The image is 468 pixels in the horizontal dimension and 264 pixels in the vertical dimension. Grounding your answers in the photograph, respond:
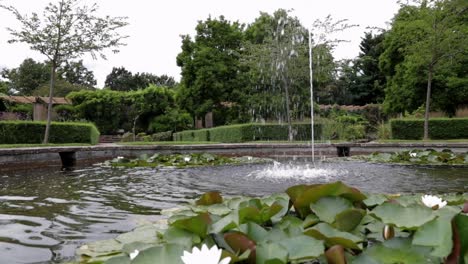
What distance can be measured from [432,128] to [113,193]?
16826 mm

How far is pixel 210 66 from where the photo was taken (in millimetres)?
24469

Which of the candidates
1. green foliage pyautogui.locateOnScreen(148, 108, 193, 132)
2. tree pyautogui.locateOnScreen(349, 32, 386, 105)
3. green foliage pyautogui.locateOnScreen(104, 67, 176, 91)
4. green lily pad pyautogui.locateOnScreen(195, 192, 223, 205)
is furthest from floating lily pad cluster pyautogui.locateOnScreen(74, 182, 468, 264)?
green foliage pyautogui.locateOnScreen(104, 67, 176, 91)

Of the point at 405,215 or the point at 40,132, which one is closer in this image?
the point at 405,215

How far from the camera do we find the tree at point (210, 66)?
2453 cm

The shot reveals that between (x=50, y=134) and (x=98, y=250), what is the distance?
48.5 ft

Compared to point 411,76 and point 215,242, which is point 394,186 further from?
point 411,76

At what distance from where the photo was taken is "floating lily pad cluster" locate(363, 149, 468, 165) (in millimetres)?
8078

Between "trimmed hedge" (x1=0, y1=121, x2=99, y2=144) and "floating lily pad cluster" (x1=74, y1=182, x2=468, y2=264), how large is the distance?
13225mm

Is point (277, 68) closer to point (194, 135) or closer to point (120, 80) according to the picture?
point (194, 135)

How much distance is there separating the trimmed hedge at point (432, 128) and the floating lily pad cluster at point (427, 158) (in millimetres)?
9369

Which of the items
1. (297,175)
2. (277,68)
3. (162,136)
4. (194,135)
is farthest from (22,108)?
(297,175)

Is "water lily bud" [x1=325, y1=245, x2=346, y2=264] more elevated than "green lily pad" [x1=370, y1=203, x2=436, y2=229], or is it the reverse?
"green lily pad" [x1=370, y1=203, x2=436, y2=229]

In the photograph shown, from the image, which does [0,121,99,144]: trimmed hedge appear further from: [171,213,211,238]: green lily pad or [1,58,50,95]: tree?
[1,58,50,95]: tree

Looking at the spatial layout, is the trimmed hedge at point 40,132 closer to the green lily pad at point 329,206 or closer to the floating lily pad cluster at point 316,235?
the floating lily pad cluster at point 316,235
